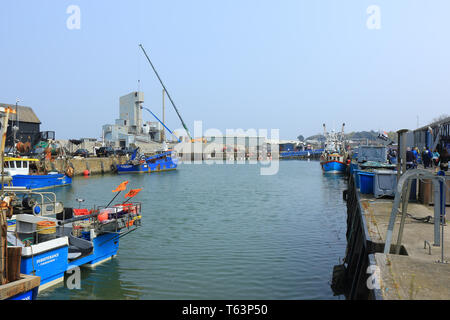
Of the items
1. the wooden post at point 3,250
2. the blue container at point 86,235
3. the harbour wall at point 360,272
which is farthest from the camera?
the blue container at point 86,235

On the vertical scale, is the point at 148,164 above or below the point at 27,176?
above

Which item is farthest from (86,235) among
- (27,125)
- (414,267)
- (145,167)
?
(27,125)

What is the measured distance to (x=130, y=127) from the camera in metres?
101

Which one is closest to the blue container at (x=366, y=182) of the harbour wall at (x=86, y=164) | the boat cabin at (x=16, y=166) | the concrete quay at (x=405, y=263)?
the concrete quay at (x=405, y=263)

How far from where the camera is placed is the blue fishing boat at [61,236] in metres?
10.5

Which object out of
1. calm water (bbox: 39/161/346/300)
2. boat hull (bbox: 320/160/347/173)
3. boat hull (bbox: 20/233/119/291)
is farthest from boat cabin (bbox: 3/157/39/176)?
boat hull (bbox: 320/160/347/173)

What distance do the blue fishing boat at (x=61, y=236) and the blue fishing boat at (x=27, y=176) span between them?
73.5 ft

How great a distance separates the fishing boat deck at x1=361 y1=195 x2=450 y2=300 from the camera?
21.0 feet

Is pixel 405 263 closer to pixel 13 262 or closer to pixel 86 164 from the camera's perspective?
pixel 13 262

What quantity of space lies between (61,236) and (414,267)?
10.3m

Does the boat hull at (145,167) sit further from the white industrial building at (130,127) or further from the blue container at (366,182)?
the blue container at (366,182)

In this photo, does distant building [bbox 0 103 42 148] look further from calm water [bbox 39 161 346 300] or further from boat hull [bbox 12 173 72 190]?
calm water [bbox 39 161 346 300]

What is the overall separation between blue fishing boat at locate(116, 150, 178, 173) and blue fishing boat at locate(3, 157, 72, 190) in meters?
18.3

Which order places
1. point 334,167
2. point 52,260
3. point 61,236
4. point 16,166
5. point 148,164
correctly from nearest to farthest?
point 52,260 → point 61,236 → point 16,166 → point 334,167 → point 148,164
